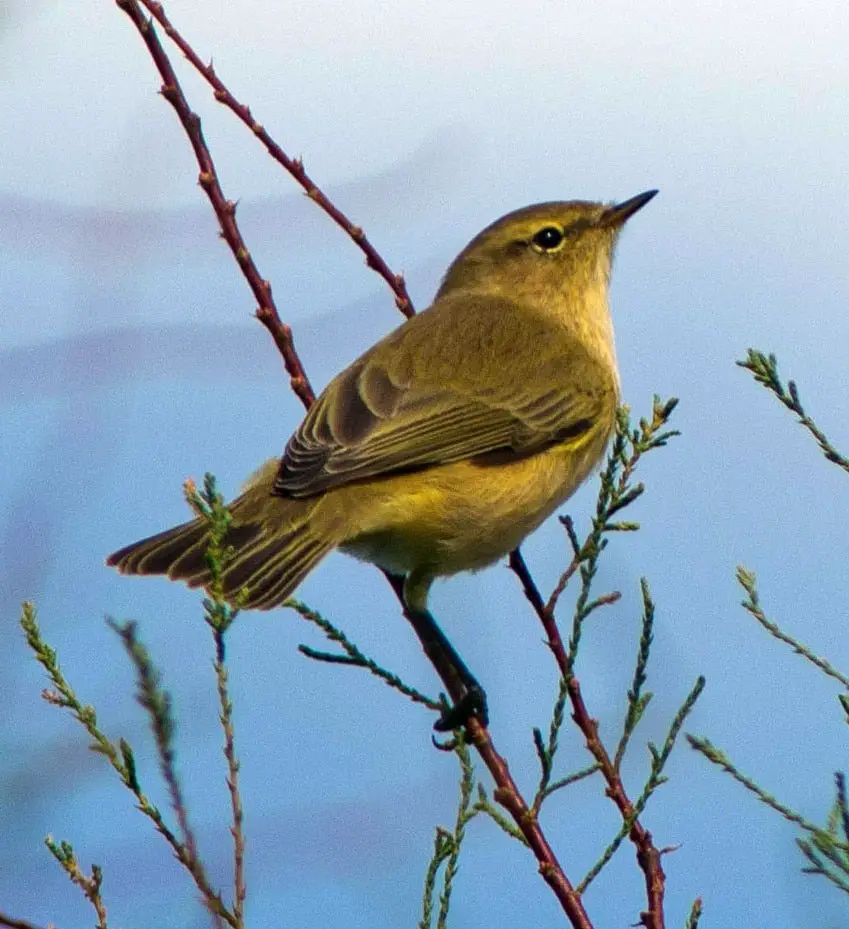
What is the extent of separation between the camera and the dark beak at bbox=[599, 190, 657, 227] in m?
5.50

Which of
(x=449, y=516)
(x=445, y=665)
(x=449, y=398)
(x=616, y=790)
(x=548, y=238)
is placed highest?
(x=548, y=238)

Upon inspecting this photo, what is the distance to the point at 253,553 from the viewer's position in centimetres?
385

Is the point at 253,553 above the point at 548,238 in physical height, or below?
below

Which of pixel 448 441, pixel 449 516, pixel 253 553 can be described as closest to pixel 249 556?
pixel 253 553

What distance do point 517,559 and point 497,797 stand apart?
1.30m

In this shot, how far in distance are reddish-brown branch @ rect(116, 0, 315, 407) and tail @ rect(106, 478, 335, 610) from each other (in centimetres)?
53

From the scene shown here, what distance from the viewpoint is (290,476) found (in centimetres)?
414

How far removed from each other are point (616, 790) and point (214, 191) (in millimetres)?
2023

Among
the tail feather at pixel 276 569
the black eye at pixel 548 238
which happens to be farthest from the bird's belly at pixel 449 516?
the black eye at pixel 548 238

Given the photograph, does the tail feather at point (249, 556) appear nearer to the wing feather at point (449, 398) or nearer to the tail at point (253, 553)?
the tail at point (253, 553)

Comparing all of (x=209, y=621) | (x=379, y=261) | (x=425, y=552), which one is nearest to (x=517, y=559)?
(x=425, y=552)

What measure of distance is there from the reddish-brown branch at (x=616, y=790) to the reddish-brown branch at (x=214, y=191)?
1199mm

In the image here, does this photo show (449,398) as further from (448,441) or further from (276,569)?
(276,569)

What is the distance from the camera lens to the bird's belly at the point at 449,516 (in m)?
4.11
